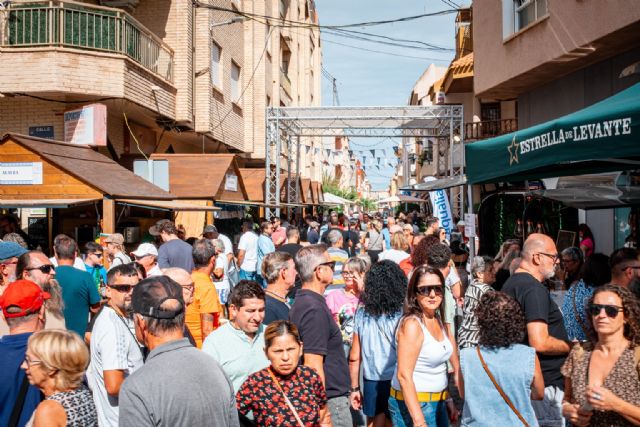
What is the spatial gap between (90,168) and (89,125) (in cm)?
289

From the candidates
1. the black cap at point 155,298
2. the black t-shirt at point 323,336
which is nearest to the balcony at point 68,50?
the black t-shirt at point 323,336

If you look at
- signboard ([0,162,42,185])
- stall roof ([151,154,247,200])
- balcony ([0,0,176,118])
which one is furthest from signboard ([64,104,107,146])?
signboard ([0,162,42,185])

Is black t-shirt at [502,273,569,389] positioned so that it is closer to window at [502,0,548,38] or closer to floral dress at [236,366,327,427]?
floral dress at [236,366,327,427]

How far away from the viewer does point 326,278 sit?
4.77 m

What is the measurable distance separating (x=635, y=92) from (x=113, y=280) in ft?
14.7

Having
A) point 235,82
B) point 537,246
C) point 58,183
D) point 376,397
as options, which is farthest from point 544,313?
point 235,82

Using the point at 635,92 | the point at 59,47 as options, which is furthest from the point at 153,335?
the point at 59,47

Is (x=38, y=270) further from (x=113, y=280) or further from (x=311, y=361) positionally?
(x=311, y=361)

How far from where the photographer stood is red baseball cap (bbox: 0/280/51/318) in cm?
376

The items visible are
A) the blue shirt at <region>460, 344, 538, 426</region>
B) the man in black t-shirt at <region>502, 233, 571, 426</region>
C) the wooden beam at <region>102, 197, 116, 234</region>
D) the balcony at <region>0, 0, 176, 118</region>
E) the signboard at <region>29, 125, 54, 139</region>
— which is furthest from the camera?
the signboard at <region>29, 125, 54, 139</region>

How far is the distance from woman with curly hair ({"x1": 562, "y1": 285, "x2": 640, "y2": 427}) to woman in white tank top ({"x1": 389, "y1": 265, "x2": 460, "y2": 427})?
32.9 inches

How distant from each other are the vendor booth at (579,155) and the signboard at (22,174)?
259 inches

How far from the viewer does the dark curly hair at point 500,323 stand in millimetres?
3754

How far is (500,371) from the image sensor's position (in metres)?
3.70
